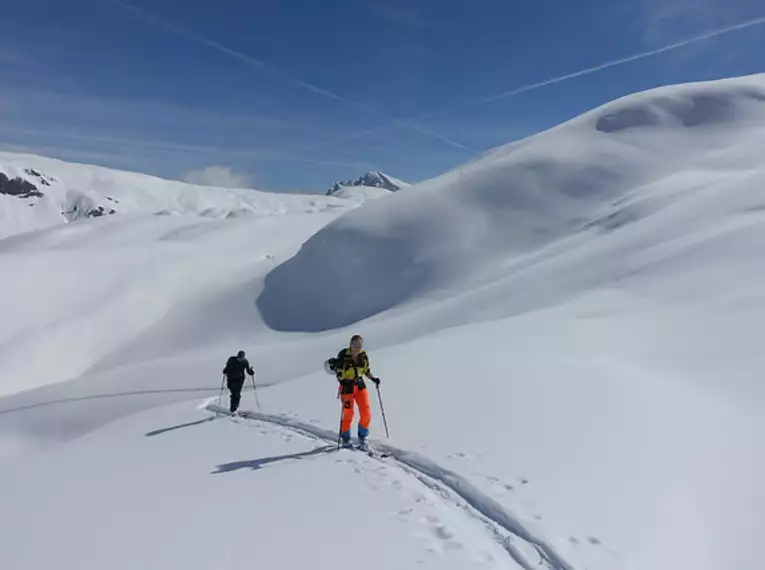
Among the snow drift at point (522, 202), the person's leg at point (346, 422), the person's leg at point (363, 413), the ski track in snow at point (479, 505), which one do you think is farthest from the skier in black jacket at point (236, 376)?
the snow drift at point (522, 202)

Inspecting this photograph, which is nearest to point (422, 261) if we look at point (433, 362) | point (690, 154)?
point (690, 154)

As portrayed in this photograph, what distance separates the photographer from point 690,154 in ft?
180

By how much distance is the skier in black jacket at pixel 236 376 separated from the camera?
15006 millimetres

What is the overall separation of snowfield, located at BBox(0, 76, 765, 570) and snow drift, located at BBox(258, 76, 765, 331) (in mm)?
434

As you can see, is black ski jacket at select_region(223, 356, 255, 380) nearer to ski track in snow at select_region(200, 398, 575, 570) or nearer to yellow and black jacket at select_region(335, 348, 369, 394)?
ski track in snow at select_region(200, 398, 575, 570)

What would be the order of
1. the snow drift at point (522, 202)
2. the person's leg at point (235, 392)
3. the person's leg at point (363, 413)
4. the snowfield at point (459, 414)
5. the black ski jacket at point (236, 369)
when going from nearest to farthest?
the snowfield at point (459, 414) → the person's leg at point (363, 413) → the person's leg at point (235, 392) → the black ski jacket at point (236, 369) → the snow drift at point (522, 202)

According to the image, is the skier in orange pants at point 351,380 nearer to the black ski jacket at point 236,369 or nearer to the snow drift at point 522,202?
the black ski jacket at point 236,369

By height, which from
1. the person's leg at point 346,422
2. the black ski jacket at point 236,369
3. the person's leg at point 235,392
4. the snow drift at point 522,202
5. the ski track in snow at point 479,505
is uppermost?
the snow drift at point 522,202

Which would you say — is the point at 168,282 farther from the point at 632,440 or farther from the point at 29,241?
the point at 632,440

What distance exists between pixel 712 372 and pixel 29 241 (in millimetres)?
108073

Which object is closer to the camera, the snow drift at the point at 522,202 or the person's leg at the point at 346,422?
the person's leg at the point at 346,422

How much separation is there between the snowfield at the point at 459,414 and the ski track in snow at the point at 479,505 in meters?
0.03

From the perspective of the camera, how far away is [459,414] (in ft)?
38.2

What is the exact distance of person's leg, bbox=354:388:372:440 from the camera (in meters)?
10.3
